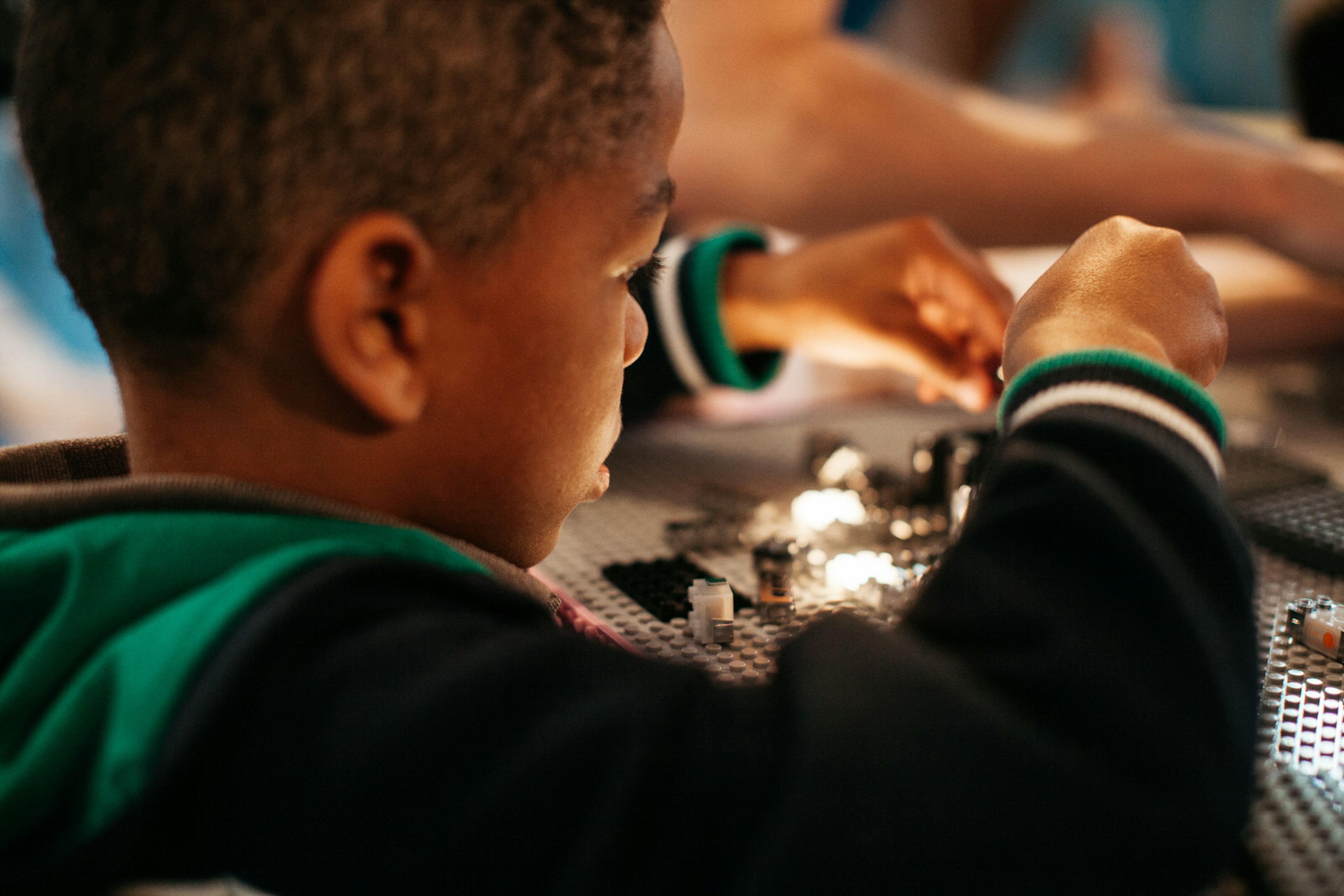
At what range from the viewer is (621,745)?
323mm

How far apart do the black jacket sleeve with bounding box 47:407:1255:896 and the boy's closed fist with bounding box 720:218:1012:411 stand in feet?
1.28

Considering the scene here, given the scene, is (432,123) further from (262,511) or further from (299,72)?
(262,511)

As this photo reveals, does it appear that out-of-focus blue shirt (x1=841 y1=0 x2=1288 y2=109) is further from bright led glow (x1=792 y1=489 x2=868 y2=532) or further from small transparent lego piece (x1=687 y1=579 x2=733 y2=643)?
small transparent lego piece (x1=687 y1=579 x2=733 y2=643)

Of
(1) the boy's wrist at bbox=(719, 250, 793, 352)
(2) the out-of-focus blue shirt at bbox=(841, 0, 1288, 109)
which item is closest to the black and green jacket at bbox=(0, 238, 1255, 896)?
(1) the boy's wrist at bbox=(719, 250, 793, 352)

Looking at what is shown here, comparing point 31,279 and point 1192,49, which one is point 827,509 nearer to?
point 31,279

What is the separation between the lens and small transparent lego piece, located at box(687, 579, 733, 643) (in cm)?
51

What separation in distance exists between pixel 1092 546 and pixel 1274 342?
913mm

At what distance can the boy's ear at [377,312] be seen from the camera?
38 cm

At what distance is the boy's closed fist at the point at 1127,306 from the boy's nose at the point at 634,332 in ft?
0.62

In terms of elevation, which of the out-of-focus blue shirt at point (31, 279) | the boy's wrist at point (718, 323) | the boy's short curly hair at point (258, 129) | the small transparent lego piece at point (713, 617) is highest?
the boy's short curly hair at point (258, 129)

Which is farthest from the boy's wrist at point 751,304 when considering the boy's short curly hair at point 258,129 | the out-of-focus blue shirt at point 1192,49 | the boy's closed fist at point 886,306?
the out-of-focus blue shirt at point 1192,49

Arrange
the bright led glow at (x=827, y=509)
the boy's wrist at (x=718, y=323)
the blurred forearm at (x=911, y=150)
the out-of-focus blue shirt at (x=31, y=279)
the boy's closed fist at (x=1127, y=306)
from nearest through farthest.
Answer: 1. the boy's closed fist at (x=1127, y=306)
2. the bright led glow at (x=827, y=509)
3. the boy's wrist at (x=718, y=323)
4. the blurred forearm at (x=911, y=150)
5. the out-of-focus blue shirt at (x=31, y=279)

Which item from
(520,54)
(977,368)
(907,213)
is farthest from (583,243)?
(907,213)

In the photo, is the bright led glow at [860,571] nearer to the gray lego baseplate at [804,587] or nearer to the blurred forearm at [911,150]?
the gray lego baseplate at [804,587]
